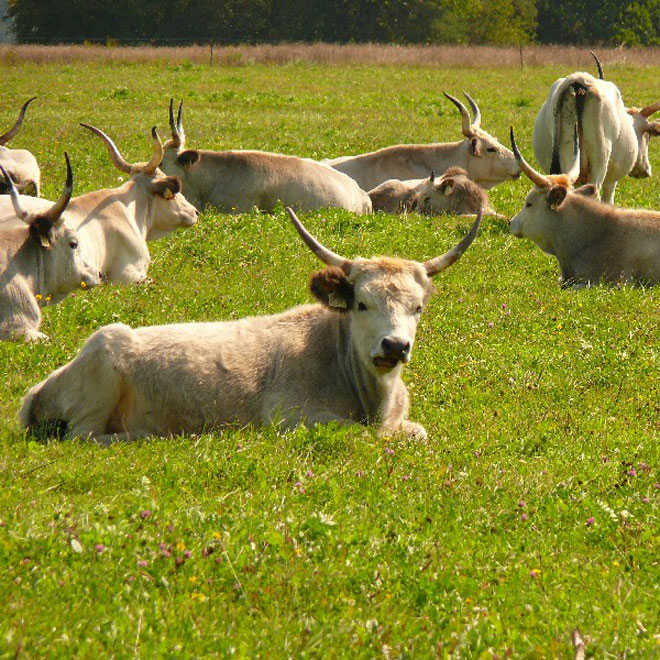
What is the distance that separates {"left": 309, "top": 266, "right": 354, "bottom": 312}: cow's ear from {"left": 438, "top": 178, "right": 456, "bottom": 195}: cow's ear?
988 cm

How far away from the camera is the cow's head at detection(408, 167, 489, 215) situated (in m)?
17.9

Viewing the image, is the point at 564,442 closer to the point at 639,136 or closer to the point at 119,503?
the point at 119,503

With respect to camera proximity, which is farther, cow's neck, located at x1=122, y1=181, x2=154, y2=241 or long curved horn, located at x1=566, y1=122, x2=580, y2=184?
long curved horn, located at x1=566, y1=122, x2=580, y2=184

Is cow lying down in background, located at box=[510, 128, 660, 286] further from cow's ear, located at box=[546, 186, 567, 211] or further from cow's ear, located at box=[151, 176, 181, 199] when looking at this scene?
cow's ear, located at box=[151, 176, 181, 199]

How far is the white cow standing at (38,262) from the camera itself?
11172mm

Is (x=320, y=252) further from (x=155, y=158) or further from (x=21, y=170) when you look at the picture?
(x=21, y=170)

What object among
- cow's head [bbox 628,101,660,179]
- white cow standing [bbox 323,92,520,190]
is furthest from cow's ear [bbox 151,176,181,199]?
cow's head [bbox 628,101,660,179]

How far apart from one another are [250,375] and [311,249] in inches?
40.8

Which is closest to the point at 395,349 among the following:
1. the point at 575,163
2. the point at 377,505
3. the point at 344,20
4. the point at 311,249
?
the point at 311,249

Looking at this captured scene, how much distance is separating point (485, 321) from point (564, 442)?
343 centimetres

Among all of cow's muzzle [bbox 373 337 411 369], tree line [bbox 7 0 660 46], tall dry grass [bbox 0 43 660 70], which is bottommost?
tree line [bbox 7 0 660 46]

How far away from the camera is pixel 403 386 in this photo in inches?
340

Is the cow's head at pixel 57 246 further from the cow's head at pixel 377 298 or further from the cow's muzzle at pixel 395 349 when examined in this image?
the cow's muzzle at pixel 395 349

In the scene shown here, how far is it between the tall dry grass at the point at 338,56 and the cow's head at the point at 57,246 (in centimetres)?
3639
